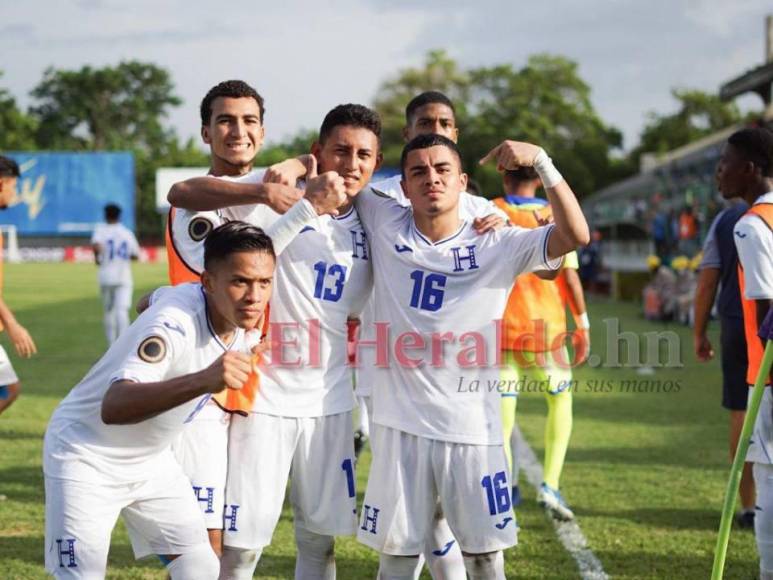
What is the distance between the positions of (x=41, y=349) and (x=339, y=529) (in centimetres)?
1327

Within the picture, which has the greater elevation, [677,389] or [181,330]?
[181,330]

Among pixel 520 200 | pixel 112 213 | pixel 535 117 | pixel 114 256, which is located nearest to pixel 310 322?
pixel 520 200

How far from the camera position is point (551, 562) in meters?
5.68

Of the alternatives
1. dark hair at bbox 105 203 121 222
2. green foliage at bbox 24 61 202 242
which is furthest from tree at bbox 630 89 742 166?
dark hair at bbox 105 203 121 222

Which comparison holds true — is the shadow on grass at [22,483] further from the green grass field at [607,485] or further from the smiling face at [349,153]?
the smiling face at [349,153]

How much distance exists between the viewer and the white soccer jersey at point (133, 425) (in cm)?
356

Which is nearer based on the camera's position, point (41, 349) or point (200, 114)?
point (200, 114)

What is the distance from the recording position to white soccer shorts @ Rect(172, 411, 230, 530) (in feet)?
13.3

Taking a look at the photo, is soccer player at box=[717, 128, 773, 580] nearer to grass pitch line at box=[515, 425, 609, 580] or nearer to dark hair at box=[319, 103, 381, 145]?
grass pitch line at box=[515, 425, 609, 580]

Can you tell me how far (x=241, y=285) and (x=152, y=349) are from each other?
0.38 meters

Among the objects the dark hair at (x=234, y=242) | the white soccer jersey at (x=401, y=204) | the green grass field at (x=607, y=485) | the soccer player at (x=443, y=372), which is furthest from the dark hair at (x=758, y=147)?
the dark hair at (x=234, y=242)

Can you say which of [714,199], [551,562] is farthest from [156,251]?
[551,562]

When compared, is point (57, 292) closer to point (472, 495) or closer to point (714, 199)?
point (714, 199)

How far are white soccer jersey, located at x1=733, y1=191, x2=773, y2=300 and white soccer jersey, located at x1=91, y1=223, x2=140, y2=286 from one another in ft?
37.8
